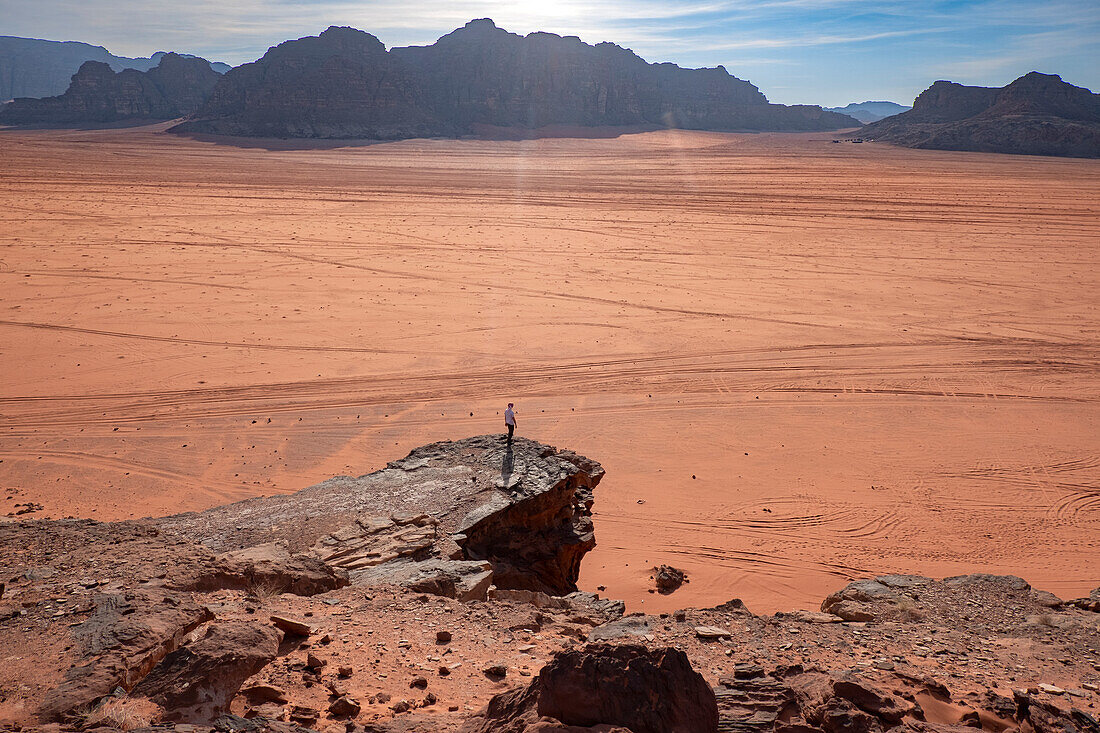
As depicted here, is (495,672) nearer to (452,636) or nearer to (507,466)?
(452,636)

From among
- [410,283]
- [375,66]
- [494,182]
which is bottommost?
[410,283]

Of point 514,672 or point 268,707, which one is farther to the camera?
point 514,672

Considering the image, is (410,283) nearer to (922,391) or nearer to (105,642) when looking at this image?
(922,391)

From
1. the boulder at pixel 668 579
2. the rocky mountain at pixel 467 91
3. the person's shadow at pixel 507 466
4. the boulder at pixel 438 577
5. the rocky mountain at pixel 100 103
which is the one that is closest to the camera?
the boulder at pixel 438 577

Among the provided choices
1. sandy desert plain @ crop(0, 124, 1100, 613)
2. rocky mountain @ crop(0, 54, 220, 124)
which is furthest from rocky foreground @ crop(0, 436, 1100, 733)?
rocky mountain @ crop(0, 54, 220, 124)

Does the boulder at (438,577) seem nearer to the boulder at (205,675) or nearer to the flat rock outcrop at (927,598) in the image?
the boulder at (205,675)

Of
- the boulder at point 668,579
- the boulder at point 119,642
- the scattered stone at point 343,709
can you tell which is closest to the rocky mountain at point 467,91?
the boulder at point 668,579

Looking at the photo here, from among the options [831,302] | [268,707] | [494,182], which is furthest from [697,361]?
[494,182]

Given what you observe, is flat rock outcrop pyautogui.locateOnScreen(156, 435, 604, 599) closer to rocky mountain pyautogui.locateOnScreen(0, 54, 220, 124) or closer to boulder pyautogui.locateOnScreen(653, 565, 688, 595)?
boulder pyautogui.locateOnScreen(653, 565, 688, 595)
